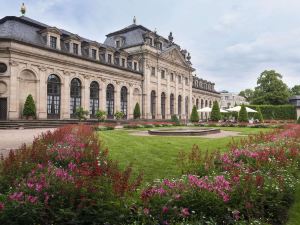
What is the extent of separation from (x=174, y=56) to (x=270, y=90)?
30936mm

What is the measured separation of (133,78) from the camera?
4650 centimetres

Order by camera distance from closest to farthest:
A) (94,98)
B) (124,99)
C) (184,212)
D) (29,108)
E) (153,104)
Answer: (184,212) → (29,108) → (94,98) → (124,99) → (153,104)

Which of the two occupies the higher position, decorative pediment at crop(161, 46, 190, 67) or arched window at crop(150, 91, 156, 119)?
decorative pediment at crop(161, 46, 190, 67)

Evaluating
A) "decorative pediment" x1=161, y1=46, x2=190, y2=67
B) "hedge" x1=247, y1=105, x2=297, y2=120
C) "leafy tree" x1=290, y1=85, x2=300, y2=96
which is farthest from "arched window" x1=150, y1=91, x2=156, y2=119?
"leafy tree" x1=290, y1=85, x2=300, y2=96

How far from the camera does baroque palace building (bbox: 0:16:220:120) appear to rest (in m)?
30.0

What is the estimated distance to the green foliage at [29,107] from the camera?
2936 centimetres

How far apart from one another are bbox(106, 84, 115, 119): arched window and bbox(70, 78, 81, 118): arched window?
5779mm

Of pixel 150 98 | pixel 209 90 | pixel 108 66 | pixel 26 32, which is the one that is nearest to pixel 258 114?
pixel 150 98

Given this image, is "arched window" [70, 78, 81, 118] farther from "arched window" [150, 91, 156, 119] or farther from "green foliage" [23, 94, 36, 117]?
"arched window" [150, 91, 156, 119]

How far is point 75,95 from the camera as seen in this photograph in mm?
36844

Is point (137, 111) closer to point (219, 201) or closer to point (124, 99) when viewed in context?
point (124, 99)

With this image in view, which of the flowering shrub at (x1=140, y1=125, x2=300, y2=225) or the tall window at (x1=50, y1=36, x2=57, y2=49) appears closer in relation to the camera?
the flowering shrub at (x1=140, y1=125, x2=300, y2=225)

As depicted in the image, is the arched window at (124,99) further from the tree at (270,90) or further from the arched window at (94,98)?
the tree at (270,90)

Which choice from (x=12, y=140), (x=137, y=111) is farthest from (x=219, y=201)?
(x=137, y=111)
